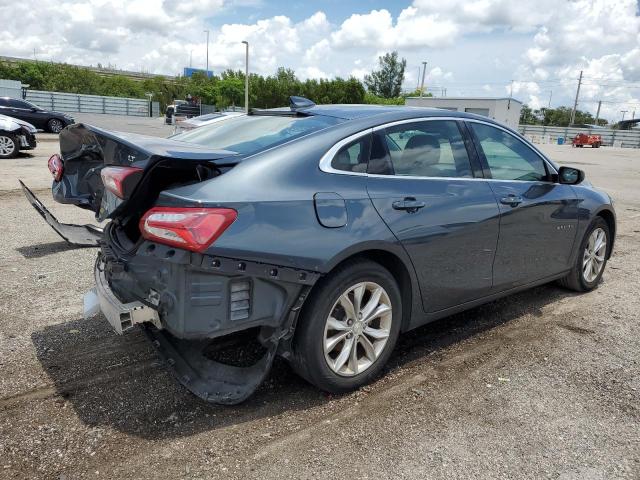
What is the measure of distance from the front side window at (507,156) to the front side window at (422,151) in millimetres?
267

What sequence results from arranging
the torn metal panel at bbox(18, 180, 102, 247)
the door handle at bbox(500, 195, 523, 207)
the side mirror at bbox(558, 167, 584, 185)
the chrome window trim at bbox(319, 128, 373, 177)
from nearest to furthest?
the chrome window trim at bbox(319, 128, 373, 177), the door handle at bbox(500, 195, 523, 207), the side mirror at bbox(558, 167, 584, 185), the torn metal panel at bbox(18, 180, 102, 247)

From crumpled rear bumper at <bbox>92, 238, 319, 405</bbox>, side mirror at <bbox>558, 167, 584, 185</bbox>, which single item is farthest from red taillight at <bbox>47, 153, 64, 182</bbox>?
side mirror at <bbox>558, 167, 584, 185</bbox>

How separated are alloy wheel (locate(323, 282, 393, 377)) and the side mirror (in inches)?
88.2

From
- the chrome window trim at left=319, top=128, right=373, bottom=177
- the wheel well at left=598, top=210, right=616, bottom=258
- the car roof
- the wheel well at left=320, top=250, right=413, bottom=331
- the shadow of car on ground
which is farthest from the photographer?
the wheel well at left=598, top=210, right=616, bottom=258

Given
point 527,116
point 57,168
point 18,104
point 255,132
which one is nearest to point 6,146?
point 57,168

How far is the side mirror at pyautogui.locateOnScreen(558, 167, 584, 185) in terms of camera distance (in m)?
4.49

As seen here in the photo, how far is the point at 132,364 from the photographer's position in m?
3.43

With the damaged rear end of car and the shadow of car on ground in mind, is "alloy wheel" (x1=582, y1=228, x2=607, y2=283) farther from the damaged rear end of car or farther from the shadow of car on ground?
the damaged rear end of car

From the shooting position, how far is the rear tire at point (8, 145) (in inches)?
528

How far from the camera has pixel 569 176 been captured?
449cm

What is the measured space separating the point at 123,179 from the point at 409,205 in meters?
1.62

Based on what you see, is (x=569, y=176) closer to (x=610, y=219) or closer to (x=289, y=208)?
(x=610, y=219)

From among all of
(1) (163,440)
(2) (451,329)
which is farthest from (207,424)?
(2) (451,329)

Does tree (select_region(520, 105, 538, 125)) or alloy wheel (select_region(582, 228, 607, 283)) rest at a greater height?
tree (select_region(520, 105, 538, 125))
